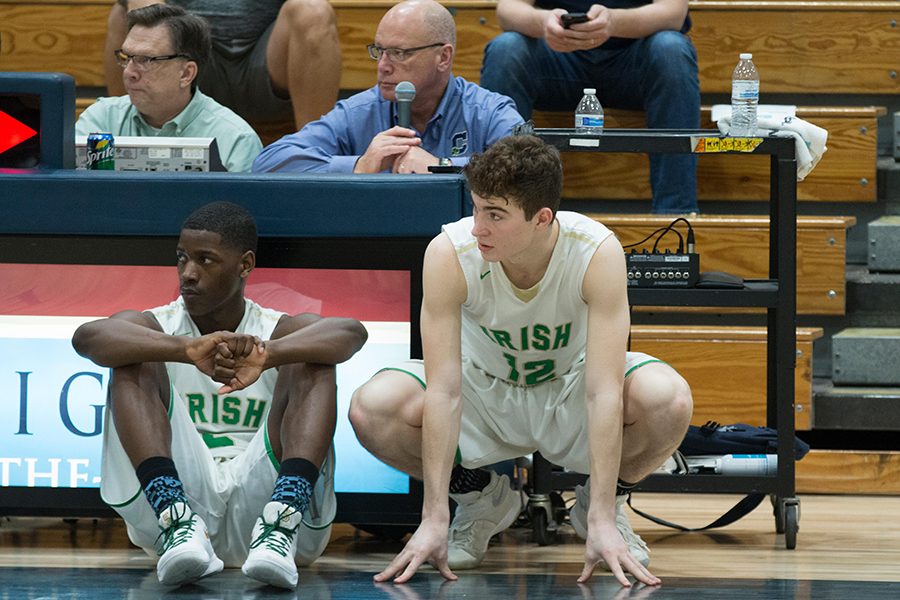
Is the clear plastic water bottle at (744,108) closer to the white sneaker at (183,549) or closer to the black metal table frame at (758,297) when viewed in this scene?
the black metal table frame at (758,297)

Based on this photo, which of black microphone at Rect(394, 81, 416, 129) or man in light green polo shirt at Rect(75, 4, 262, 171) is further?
man in light green polo shirt at Rect(75, 4, 262, 171)

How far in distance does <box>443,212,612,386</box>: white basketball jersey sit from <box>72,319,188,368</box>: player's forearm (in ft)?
2.05

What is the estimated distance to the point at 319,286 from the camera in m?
3.27

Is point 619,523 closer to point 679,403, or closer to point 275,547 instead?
point 679,403

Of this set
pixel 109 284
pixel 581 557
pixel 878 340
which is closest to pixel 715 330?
pixel 878 340

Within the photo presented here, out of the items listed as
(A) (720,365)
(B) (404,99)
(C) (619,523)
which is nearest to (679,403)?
(C) (619,523)

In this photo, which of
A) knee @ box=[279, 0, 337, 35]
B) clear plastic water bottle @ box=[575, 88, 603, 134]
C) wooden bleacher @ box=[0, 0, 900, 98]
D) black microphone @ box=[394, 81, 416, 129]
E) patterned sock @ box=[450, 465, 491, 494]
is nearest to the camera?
patterned sock @ box=[450, 465, 491, 494]

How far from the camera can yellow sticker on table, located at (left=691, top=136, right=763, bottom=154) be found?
3426mm

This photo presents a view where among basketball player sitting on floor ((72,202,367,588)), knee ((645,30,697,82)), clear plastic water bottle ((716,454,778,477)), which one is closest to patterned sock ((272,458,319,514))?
basketball player sitting on floor ((72,202,367,588))

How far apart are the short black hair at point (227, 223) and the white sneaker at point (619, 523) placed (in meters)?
0.92

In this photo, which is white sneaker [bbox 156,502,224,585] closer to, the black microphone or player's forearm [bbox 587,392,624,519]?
player's forearm [bbox 587,392,624,519]

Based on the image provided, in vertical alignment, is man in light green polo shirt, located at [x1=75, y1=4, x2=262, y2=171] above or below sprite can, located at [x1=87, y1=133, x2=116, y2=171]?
above

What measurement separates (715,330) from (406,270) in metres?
1.53

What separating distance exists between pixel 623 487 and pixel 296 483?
77 cm
